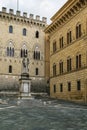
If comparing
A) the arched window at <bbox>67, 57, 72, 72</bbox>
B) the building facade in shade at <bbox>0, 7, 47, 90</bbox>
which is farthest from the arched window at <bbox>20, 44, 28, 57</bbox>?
the arched window at <bbox>67, 57, 72, 72</bbox>

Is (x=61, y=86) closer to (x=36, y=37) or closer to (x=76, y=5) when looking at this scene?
(x=76, y=5)

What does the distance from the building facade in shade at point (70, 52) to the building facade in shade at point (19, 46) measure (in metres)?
7.94

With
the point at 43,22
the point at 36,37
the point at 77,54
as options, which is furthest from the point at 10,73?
the point at 77,54

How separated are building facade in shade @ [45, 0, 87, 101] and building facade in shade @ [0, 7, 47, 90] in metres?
7.94

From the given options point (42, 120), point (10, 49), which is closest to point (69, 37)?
point (10, 49)

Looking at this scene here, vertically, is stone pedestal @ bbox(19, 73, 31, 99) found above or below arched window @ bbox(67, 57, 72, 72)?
below

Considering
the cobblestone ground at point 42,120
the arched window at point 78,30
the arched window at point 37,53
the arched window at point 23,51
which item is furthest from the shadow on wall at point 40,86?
the cobblestone ground at point 42,120

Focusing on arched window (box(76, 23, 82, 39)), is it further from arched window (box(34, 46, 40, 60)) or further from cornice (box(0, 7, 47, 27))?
cornice (box(0, 7, 47, 27))

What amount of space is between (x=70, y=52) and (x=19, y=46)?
592 inches

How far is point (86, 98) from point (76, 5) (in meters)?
9.74

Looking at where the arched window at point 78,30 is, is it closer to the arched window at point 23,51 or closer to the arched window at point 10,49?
the arched window at point 23,51

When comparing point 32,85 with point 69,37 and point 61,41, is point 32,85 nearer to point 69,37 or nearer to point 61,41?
point 61,41

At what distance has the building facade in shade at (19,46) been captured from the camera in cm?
4025

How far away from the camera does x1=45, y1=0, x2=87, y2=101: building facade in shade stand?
25.4 meters
